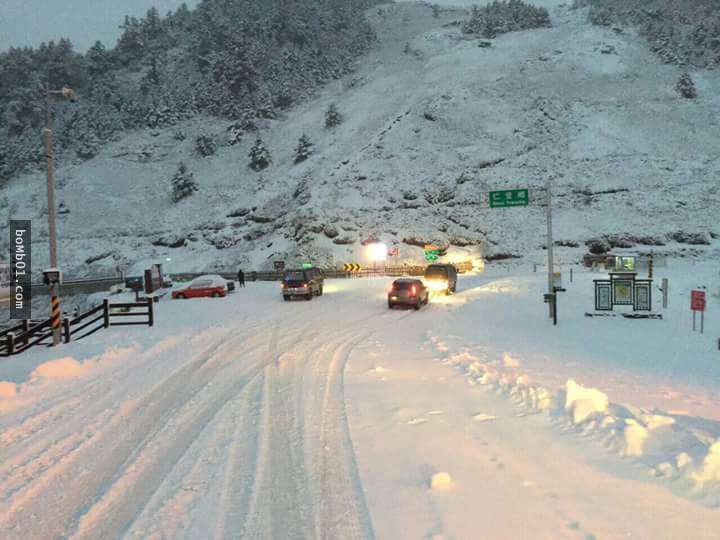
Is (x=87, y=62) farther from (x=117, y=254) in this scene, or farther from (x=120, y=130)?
(x=117, y=254)

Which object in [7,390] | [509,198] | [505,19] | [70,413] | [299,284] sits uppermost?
[505,19]

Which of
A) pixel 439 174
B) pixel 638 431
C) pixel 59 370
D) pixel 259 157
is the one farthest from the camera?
pixel 259 157

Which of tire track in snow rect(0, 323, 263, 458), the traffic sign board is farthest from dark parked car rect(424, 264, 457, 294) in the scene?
tire track in snow rect(0, 323, 263, 458)

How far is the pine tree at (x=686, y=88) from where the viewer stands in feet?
214

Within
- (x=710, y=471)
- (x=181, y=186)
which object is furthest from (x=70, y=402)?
(x=181, y=186)

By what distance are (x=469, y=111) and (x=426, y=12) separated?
285 feet

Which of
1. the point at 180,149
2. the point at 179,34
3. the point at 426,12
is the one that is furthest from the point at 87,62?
the point at 426,12

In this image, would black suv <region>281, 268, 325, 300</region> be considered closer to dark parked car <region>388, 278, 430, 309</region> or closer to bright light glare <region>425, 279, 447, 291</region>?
dark parked car <region>388, 278, 430, 309</region>

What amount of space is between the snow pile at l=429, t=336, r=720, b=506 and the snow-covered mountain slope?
44591mm

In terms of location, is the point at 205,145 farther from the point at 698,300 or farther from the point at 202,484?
the point at 202,484

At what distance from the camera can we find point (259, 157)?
237ft

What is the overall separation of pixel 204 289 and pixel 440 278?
16.0 metres

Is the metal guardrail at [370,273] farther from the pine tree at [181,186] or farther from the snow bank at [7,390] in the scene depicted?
the snow bank at [7,390]

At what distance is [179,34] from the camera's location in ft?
396
